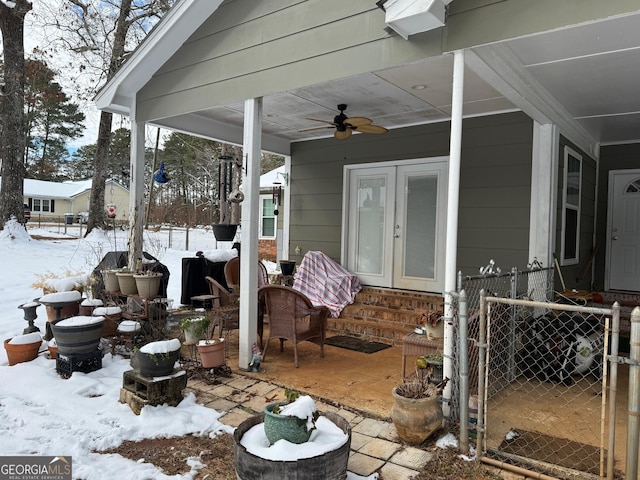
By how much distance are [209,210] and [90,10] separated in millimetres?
12602

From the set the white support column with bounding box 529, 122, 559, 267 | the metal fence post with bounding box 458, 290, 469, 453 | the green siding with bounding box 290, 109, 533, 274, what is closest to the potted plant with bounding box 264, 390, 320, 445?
the metal fence post with bounding box 458, 290, 469, 453

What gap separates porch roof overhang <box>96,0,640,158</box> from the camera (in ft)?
9.73

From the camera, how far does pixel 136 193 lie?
5539 millimetres

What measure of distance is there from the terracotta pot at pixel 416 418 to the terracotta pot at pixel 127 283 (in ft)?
11.4

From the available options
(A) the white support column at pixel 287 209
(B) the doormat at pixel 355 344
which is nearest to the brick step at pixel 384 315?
(B) the doormat at pixel 355 344

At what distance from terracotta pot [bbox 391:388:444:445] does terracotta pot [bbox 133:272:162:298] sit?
3.10 m

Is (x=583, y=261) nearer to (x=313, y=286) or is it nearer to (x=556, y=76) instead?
(x=556, y=76)

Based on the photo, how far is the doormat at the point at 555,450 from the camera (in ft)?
8.44

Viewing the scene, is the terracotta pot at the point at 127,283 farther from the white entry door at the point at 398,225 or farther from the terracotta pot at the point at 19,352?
the white entry door at the point at 398,225

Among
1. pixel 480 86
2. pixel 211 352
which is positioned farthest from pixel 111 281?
A: pixel 480 86

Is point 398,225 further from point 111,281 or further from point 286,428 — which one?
point 286,428

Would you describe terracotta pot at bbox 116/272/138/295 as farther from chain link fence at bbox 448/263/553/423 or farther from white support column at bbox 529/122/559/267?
white support column at bbox 529/122/559/267

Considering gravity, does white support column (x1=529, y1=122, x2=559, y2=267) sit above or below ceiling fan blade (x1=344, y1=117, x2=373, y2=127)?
below

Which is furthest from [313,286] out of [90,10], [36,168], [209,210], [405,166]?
[36,168]
